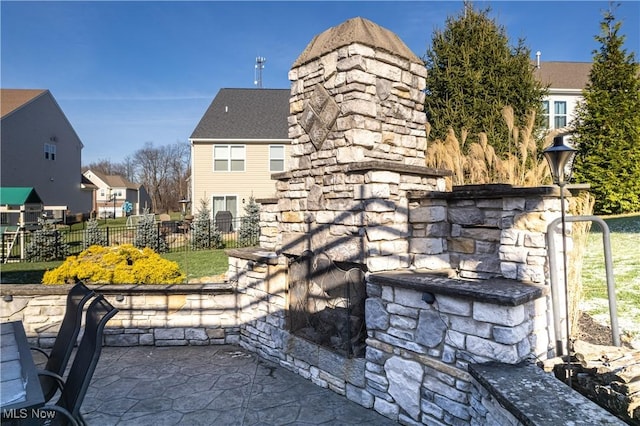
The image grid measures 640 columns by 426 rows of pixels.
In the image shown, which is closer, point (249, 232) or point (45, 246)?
point (45, 246)

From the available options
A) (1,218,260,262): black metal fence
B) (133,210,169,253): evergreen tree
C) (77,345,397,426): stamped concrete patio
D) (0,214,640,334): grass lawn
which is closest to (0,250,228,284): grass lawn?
(0,214,640,334): grass lawn

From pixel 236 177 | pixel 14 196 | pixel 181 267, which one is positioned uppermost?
pixel 236 177

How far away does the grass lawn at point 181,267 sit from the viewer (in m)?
7.34

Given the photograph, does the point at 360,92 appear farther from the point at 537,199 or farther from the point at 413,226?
the point at 537,199

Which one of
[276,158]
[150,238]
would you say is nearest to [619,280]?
[150,238]

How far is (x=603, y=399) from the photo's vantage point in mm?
2449

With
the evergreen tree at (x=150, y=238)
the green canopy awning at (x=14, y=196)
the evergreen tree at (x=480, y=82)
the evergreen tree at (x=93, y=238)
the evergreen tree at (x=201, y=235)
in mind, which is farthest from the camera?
the green canopy awning at (x=14, y=196)

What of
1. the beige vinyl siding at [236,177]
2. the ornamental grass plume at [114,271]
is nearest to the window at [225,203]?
the beige vinyl siding at [236,177]

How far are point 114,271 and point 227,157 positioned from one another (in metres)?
11.5

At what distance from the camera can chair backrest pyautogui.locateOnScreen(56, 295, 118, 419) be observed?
1896 mm

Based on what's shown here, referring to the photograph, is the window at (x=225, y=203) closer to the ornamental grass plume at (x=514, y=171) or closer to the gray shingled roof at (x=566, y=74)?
the ornamental grass plume at (x=514, y=171)

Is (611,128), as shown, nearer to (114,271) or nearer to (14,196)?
(114,271)

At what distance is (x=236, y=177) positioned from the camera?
16.3 m

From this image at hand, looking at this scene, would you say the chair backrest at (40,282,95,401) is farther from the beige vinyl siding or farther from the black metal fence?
the beige vinyl siding
